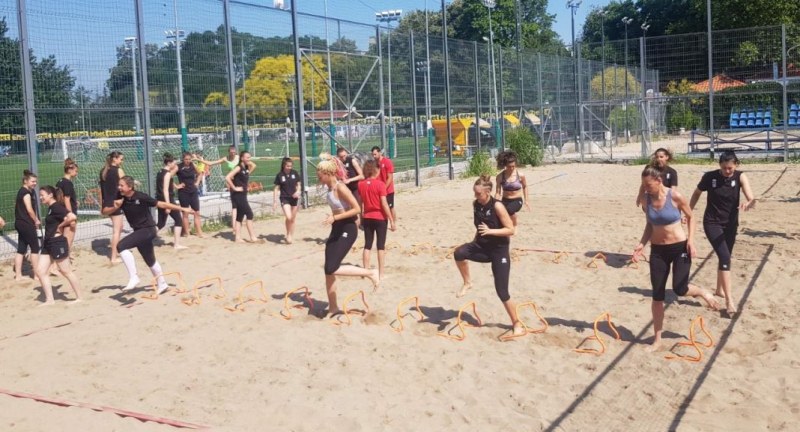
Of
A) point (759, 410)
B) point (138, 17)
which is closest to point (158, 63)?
point (138, 17)

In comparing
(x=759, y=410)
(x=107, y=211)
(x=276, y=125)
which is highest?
(x=276, y=125)

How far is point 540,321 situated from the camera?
8391 millimetres

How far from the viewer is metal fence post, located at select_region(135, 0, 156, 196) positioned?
575 inches

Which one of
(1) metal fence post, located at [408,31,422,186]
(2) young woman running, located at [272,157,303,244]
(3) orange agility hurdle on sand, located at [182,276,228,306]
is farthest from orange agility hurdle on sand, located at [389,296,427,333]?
(1) metal fence post, located at [408,31,422,186]

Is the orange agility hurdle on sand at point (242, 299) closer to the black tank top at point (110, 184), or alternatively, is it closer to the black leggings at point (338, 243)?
the black leggings at point (338, 243)

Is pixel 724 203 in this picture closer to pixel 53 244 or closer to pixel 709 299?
pixel 709 299

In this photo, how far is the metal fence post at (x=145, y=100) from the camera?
14617 millimetres

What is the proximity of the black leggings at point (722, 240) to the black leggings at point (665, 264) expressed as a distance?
117 centimetres

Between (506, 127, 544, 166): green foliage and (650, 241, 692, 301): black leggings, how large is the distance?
2140cm

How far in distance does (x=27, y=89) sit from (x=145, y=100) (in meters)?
2.50

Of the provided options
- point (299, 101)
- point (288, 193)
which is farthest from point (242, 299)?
point (299, 101)

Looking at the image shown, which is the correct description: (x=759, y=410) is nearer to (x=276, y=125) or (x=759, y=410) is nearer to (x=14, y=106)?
(x=14, y=106)

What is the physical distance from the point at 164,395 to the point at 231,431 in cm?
109

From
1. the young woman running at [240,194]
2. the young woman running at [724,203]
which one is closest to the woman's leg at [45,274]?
the young woman running at [240,194]
